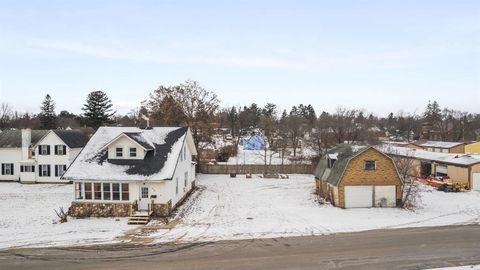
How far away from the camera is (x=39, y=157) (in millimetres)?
45469

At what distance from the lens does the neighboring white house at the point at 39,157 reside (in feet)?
149

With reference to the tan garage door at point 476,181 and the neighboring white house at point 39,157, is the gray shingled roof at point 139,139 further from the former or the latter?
the tan garage door at point 476,181

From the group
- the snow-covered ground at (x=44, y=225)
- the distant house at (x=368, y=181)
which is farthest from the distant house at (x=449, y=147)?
the snow-covered ground at (x=44, y=225)

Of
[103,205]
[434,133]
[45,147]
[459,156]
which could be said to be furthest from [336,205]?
[434,133]

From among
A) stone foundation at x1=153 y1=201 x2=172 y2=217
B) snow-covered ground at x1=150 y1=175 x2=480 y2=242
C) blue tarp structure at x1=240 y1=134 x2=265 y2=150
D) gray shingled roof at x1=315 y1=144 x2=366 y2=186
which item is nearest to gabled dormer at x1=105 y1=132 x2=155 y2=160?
stone foundation at x1=153 y1=201 x2=172 y2=217

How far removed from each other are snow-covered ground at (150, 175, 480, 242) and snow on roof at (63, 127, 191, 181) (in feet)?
12.3

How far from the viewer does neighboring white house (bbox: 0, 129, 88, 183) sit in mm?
45281

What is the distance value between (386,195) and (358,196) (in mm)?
2265

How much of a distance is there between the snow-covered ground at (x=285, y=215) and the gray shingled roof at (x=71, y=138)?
683 inches

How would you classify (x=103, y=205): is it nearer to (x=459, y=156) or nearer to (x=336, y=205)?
(x=336, y=205)

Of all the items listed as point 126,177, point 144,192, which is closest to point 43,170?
point 126,177

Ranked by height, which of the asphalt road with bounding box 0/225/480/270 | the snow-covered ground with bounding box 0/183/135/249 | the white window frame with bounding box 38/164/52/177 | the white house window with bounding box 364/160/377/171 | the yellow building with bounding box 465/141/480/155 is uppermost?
the yellow building with bounding box 465/141/480/155

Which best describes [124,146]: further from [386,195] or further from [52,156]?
[386,195]

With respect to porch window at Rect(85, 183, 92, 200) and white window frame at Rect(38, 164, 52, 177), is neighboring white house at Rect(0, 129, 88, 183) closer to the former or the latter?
white window frame at Rect(38, 164, 52, 177)
